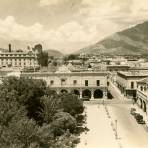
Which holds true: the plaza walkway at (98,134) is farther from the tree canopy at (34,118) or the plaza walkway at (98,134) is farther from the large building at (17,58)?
the large building at (17,58)

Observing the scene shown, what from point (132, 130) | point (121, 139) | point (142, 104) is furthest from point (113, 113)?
point (121, 139)

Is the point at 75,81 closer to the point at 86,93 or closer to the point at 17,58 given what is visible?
the point at 86,93

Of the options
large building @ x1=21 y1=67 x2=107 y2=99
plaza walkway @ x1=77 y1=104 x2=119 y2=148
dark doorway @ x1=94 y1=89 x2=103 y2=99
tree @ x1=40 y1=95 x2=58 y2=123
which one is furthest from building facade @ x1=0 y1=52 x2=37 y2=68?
tree @ x1=40 y1=95 x2=58 y2=123

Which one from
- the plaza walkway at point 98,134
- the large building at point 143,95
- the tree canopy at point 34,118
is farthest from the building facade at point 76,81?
the tree canopy at point 34,118

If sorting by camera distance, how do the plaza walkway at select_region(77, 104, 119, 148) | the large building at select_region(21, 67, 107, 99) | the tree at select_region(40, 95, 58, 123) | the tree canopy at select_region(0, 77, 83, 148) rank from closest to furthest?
1. the tree canopy at select_region(0, 77, 83, 148)
2. the plaza walkway at select_region(77, 104, 119, 148)
3. the tree at select_region(40, 95, 58, 123)
4. the large building at select_region(21, 67, 107, 99)

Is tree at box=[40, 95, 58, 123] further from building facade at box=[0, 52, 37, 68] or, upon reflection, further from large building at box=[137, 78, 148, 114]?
building facade at box=[0, 52, 37, 68]


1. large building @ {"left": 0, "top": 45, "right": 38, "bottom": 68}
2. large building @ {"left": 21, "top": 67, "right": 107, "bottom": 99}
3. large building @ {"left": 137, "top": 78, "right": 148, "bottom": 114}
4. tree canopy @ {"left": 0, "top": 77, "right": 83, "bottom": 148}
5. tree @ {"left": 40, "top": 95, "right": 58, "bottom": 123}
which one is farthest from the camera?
large building @ {"left": 0, "top": 45, "right": 38, "bottom": 68}
